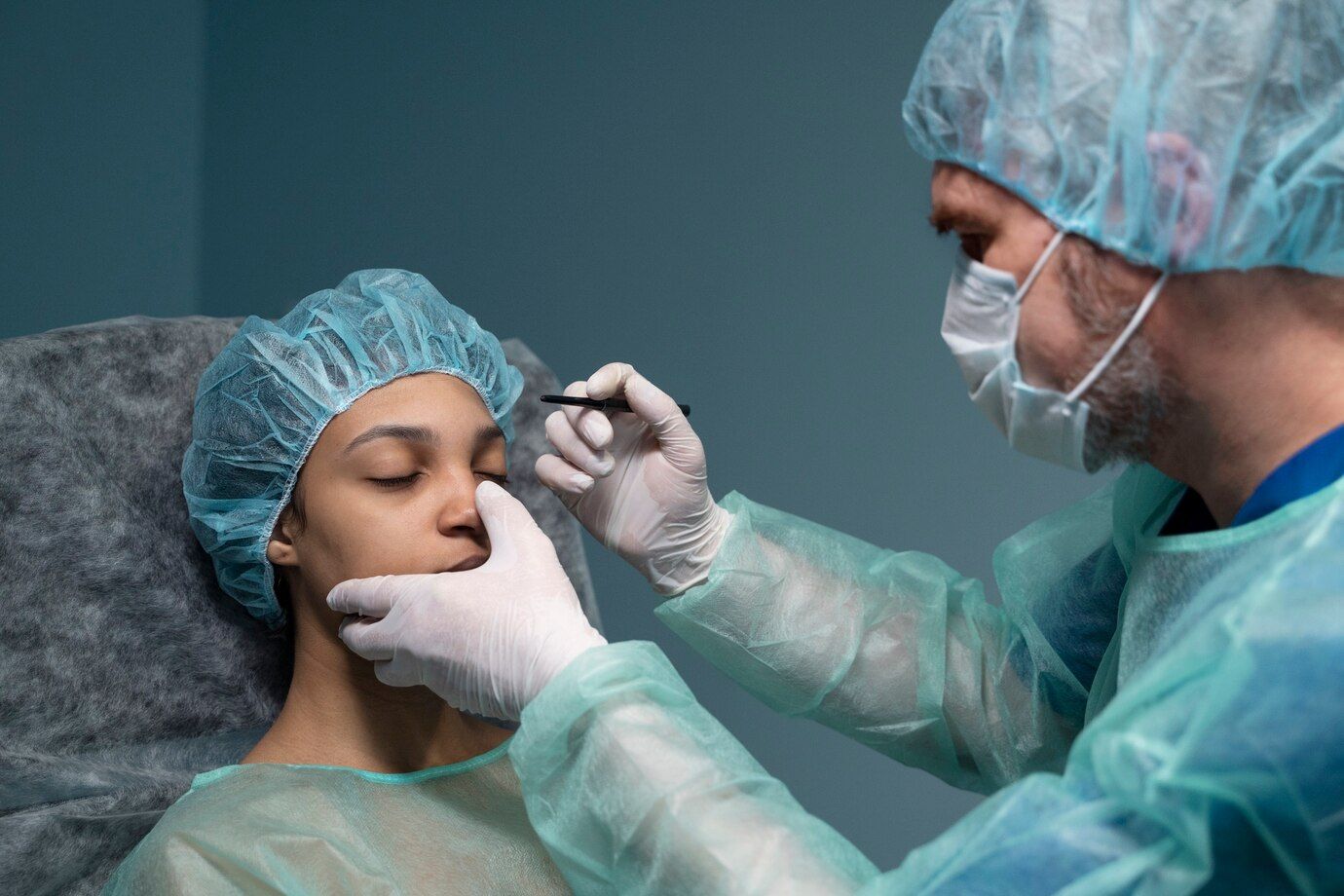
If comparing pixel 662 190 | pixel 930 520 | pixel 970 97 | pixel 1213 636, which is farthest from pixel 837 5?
pixel 1213 636

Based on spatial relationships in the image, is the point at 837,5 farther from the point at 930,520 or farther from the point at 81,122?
the point at 81,122

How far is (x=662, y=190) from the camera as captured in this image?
2.46m

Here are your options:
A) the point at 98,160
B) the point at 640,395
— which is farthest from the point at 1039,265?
the point at 98,160

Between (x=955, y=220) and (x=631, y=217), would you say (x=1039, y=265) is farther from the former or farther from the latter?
(x=631, y=217)

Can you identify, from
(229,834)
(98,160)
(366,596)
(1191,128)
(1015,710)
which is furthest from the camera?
(98,160)

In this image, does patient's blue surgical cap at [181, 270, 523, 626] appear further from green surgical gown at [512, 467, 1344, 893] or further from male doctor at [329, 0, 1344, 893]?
green surgical gown at [512, 467, 1344, 893]

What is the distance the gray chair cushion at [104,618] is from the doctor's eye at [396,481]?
395mm

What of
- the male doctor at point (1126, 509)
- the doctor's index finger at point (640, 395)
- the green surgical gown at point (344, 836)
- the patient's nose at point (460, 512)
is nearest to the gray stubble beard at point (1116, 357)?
the male doctor at point (1126, 509)

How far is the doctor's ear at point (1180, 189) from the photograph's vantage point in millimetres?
1068

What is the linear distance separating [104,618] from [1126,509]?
4.26 ft

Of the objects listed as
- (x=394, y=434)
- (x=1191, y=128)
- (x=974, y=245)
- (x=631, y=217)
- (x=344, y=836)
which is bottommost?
(x=344, y=836)

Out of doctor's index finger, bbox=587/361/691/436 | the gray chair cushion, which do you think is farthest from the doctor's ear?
the gray chair cushion

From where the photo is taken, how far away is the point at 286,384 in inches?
60.7

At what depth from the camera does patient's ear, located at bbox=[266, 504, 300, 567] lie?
161 centimetres
